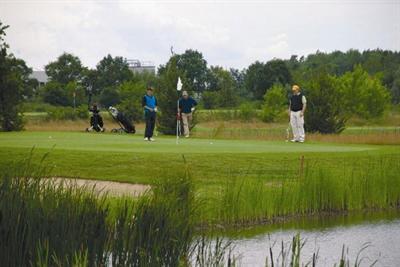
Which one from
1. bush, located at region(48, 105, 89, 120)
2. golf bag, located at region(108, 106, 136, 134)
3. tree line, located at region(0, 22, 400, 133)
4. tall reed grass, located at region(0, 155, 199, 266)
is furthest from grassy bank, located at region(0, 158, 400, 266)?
bush, located at region(48, 105, 89, 120)

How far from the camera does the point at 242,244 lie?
1220cm

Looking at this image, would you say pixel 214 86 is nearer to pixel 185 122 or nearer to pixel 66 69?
pixel 66 69

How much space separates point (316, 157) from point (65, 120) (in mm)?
34842

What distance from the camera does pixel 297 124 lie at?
90.1ft

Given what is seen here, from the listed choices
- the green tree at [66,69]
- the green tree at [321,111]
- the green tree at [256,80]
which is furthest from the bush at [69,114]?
the green tree at [256,80]

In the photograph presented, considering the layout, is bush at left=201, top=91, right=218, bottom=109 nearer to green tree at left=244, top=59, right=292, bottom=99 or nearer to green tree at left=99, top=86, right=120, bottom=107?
green tree at left=99, top=86, right=120, bottom=107

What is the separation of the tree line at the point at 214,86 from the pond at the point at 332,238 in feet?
70.8

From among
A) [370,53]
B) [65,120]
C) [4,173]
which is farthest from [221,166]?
[370,53]

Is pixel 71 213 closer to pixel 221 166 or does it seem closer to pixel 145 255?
pixel 145 255

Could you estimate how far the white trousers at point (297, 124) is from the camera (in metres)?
27.3

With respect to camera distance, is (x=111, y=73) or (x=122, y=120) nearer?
(x=122, y=120)

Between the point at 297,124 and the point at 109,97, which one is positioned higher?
the point at 109,97

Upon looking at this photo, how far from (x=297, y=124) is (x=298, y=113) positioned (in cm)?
40

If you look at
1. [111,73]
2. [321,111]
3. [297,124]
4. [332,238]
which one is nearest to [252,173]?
[332,238]
